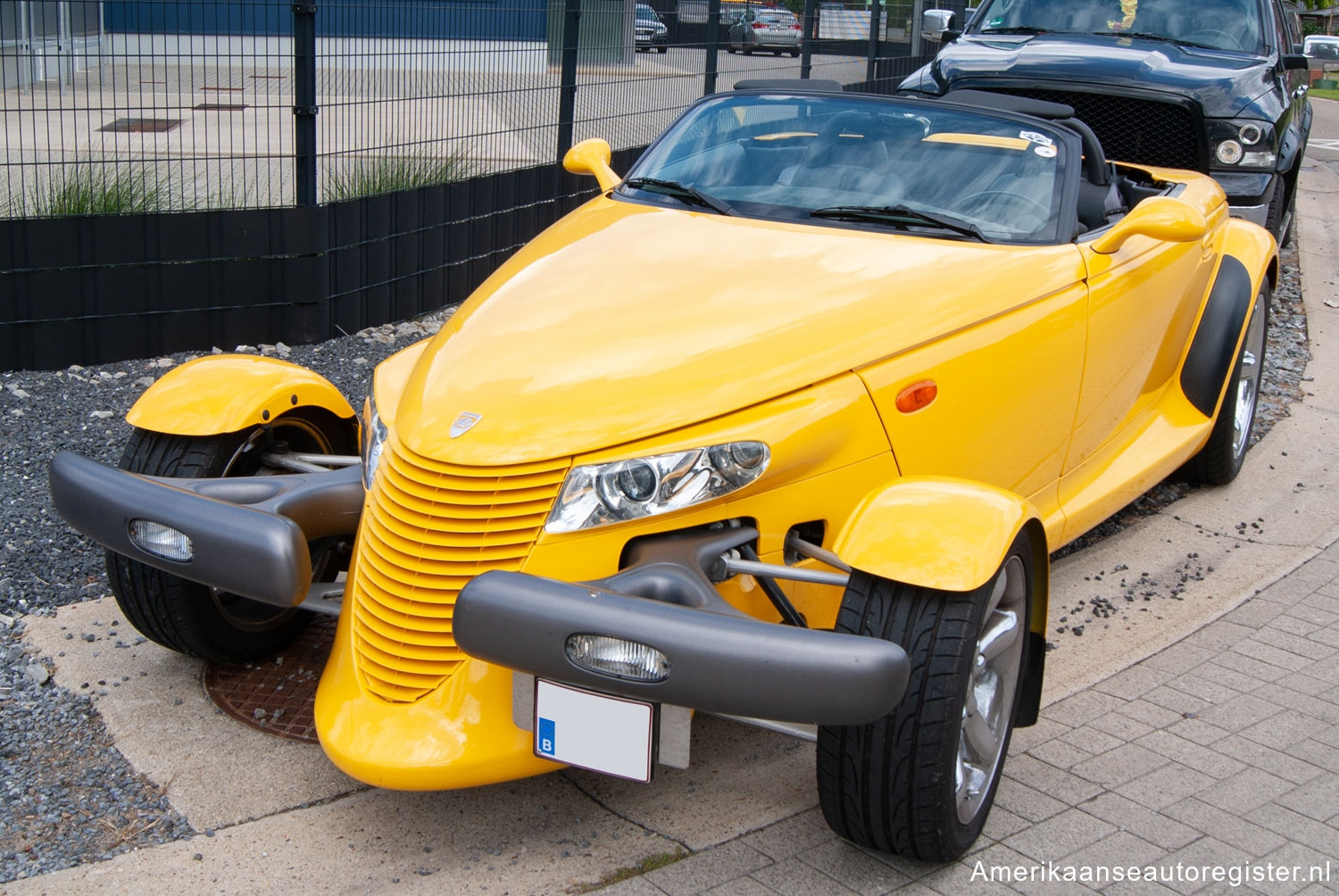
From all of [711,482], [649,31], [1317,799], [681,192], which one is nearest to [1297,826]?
[1317,799]

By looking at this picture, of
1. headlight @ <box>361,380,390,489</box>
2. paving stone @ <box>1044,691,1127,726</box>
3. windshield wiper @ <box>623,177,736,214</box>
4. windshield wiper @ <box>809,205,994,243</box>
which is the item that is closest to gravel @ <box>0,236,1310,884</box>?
paving stone @ <box>1044,691,1127,726</box>

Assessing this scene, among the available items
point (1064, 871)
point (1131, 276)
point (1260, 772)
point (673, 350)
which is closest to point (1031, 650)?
point (1064, 871)

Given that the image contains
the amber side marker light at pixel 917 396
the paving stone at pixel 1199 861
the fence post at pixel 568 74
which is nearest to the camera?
the paving stone at pixel 1199 861

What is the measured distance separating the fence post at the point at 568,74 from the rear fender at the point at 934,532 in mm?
5675

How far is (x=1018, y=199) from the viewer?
13.0 feet

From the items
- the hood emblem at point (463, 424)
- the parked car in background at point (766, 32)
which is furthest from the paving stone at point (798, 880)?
the parked car in background at point (766, 32)

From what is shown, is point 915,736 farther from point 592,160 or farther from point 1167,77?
point 1167,77

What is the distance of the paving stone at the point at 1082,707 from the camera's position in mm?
3676

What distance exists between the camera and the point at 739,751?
3465 millimetres

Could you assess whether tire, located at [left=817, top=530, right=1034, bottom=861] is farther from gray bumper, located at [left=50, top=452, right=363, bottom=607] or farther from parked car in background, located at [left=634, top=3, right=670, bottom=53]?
parked car in background, located at [left=634, top=3, right=670, bottom=53]

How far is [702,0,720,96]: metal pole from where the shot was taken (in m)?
9.50

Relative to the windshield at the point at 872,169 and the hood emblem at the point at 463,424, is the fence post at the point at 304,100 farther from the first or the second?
the hood emblem at the point at 463,424

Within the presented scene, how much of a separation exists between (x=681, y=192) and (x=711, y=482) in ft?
4.97

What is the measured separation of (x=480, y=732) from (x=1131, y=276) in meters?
2.54
